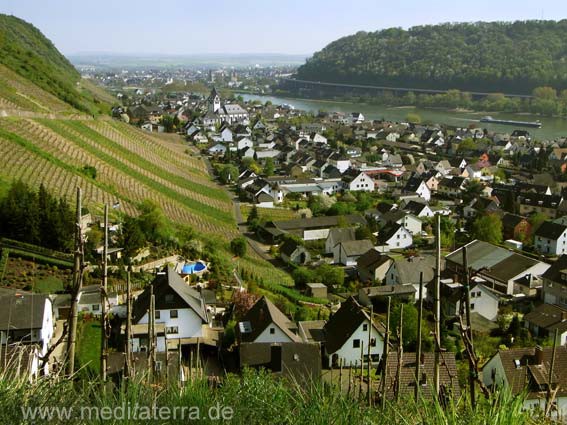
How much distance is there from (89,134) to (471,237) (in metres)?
10.7

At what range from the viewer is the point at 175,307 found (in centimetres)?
642

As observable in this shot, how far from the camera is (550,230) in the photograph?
11.2m

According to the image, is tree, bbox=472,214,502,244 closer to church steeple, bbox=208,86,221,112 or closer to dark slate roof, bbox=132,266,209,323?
dark slate roof, bbox=132,266,209,323

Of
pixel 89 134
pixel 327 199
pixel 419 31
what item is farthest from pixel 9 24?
pixel 419 31

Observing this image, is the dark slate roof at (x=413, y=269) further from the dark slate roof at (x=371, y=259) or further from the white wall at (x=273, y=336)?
the white wall at (x=273, y=336)

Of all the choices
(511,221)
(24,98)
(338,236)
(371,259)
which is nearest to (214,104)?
(24,98)

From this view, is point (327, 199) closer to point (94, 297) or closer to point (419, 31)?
point (94, 297)

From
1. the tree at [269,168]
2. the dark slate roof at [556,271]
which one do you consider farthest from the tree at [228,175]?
the dark slate roof at [556,271]

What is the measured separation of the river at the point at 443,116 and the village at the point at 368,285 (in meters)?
6.25

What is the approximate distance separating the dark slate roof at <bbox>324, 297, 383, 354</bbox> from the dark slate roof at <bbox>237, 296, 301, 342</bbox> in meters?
0.36

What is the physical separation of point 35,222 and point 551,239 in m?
8.92

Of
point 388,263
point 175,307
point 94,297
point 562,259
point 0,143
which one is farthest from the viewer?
point 0,143

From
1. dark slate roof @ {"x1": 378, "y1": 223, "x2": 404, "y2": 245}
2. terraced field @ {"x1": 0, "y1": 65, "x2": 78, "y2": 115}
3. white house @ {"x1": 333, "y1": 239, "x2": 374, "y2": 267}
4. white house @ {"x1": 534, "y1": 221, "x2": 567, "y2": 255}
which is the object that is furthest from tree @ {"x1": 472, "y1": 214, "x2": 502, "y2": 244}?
terraced field @ {"x1": 0, "y1": 65, "x2": 78, "y2": 115}

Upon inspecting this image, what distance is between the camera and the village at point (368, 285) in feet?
11.9
